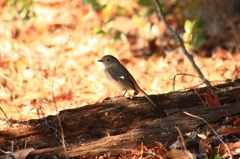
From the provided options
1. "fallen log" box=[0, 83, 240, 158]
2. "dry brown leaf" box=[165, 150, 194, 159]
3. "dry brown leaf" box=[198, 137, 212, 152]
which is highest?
"fallen log" box=[0, 83, 240, 158]

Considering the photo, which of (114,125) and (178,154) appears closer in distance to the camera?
(178,154)

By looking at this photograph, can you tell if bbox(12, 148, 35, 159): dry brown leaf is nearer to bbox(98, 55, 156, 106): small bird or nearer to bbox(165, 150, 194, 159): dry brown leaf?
bbox(165, 150, 194, 159): dry brown leaf

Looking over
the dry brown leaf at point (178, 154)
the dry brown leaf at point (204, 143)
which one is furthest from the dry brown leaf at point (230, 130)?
the dry brown leaf at point (178, 154)

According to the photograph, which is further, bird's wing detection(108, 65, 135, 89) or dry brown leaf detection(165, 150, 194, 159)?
bird's wing detection(108, 65, 135, 89)

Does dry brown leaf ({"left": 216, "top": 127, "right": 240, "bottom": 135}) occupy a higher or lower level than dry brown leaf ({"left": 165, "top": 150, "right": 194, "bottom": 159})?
higher

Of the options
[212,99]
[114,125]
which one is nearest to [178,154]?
[114,125]

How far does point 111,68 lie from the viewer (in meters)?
6.49

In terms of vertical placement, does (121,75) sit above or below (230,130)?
above

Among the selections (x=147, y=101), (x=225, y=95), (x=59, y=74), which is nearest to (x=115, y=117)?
(x=147, y=101)

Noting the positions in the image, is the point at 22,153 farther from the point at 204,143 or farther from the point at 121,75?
the point at 121,75

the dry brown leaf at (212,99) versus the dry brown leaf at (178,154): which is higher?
the dry brown leaf at (212,99)

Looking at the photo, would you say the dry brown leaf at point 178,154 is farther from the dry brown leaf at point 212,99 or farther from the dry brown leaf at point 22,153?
the dry brown leaf at point 22,153

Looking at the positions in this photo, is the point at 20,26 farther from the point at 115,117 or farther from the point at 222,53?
the point at 115,117

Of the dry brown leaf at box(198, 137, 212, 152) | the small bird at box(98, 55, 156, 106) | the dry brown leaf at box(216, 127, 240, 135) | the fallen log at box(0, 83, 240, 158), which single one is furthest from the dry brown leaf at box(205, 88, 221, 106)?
the small bird at box(98, 55, 156, 106)
